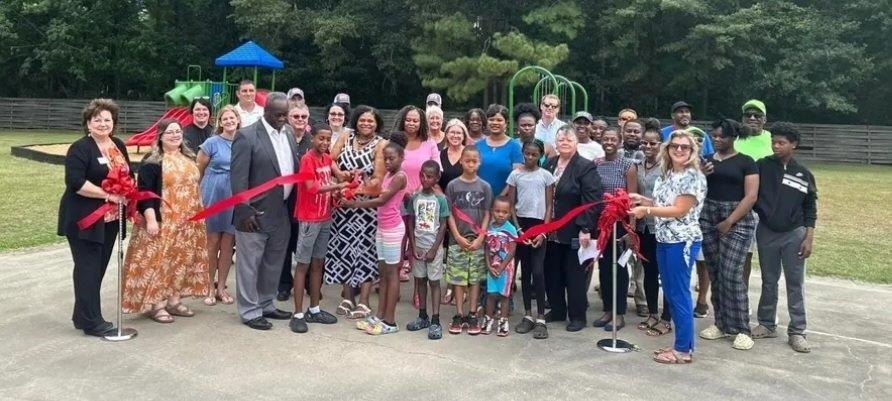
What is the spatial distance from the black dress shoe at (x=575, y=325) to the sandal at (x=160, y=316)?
3.19 meters

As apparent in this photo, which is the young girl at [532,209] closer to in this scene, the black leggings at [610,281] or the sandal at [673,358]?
the black leggings at [610,281]

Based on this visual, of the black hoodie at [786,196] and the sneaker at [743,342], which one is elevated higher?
the black hoodie at [786,196]

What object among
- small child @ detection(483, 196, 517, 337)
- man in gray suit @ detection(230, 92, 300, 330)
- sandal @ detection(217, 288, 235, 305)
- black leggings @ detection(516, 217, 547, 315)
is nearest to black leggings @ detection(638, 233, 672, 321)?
black leggings @ detection(516, 217, 547, 315)

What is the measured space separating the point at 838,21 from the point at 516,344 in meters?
26.1

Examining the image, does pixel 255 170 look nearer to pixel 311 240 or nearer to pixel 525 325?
pixel 311 240

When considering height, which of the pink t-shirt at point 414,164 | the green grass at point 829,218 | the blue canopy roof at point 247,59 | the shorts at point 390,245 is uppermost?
the blue canopy roof at point 247,59

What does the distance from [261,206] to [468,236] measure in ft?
5.32

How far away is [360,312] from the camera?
6.09m

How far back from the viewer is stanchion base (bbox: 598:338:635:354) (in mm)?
5359

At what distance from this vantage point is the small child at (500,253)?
18.7ft

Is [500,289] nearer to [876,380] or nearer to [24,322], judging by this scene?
[876,380]

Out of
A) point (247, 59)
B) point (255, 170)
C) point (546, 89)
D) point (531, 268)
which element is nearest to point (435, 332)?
point (531, 268)

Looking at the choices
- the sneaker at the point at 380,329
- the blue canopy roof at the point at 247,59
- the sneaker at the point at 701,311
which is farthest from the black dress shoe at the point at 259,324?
the blue canopy roof at the point at 247,59

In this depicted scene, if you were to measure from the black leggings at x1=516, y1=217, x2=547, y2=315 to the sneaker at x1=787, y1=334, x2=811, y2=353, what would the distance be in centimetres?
189
